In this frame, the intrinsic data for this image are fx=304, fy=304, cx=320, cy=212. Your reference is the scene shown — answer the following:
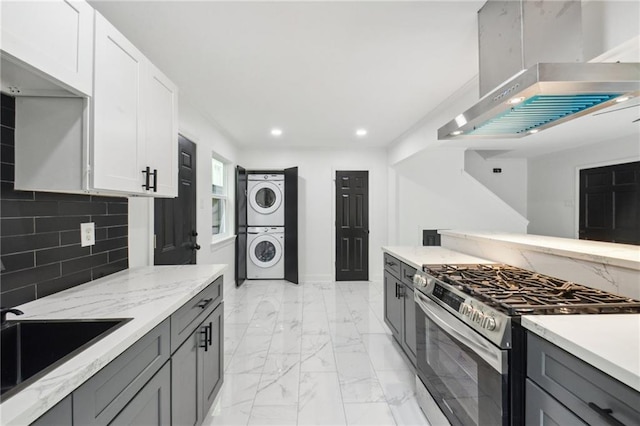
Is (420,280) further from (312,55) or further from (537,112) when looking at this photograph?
(312,55)

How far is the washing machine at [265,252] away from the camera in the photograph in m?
5.48

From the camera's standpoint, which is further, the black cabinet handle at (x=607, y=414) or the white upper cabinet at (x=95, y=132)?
the white upper cabinet at (x=95, y=132)

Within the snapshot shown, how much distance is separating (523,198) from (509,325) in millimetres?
6053

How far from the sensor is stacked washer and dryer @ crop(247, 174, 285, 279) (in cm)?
544

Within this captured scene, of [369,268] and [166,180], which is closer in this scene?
[166,180]

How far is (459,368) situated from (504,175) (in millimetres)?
5699

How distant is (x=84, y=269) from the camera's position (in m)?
1.66

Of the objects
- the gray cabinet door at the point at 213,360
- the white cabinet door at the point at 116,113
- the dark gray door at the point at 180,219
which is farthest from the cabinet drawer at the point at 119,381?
the dark gray door at the point at 180,219

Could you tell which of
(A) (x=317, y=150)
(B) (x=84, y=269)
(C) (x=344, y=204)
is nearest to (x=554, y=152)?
(C) (x=344, y=204)

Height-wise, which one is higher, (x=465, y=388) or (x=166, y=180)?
(x=166, y=180)

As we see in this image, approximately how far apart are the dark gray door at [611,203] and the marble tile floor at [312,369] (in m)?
3.80

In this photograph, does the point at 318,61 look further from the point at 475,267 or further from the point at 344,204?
the point at 344,204

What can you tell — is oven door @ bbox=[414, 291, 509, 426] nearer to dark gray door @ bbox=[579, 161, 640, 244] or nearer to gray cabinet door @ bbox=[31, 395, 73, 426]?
gray cabinet door @ bbox=[31, 395, 73, 426]

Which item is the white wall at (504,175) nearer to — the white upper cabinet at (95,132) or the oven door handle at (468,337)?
the oven door handle at (468,337)
